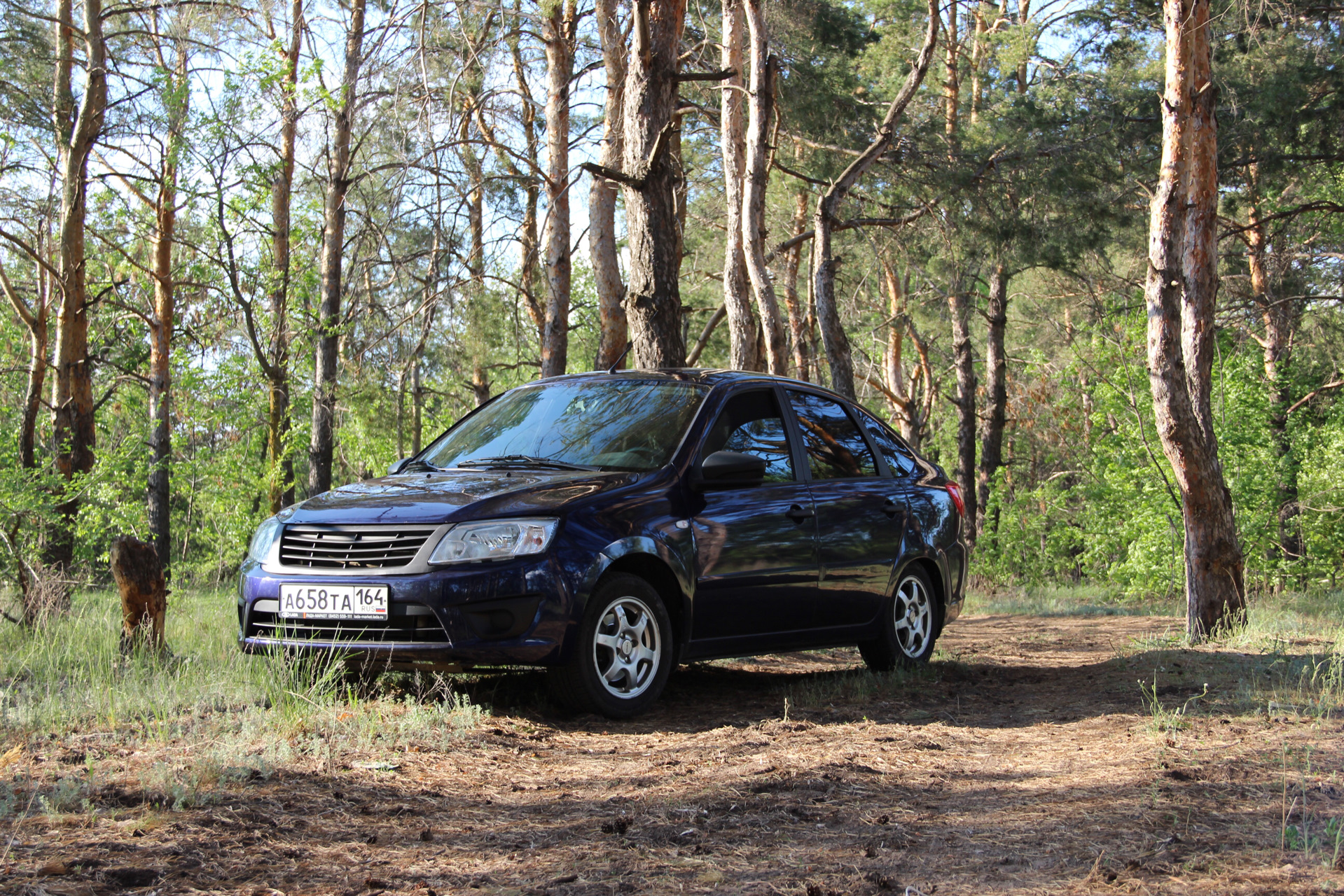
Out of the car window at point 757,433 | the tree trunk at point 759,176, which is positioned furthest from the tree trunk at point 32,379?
the car window at point 757,433

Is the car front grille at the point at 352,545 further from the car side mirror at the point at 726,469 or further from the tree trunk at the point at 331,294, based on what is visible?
the tree trunk at the point at 331,294

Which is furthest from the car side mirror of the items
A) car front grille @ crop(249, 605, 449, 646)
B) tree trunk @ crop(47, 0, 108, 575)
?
tree trunk @ crop(47, 0, 108, 575)

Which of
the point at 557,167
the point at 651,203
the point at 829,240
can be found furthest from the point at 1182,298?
the point at 557,167

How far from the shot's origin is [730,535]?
19.3 ft

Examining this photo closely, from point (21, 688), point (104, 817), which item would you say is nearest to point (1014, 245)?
point (21, 688)

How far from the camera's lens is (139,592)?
21.1 ft

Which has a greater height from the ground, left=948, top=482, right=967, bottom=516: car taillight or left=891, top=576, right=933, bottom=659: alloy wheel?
left=948, top=482, right=967, bottom=516: car taillight

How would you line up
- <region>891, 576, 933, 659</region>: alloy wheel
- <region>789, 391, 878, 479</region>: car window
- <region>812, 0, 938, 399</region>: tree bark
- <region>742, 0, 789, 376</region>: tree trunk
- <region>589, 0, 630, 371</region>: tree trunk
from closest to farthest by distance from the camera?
1. <region>789, 391, 878, 479</region>: car window
2. <region>891, 576, 933, 659</region>: alloy wheel
3. <region>742, 0, 789, 376</region>: tree trunk
4. <region>812, 0, 938, 399</region>: tree bark
5. <region>589, 0, 630, 371</region>: tree trunk

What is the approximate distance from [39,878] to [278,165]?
11.9 m

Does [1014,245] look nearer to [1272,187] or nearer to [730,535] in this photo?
[1272,187]

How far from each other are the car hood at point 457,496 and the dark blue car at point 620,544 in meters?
0.01

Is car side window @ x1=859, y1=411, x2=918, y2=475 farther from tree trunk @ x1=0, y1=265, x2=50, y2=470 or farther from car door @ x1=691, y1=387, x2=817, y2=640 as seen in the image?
tree trunk @ x1=0, y1=265, x2=50, y2=470

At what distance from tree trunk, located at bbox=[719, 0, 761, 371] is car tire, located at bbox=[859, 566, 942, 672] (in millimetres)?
6236

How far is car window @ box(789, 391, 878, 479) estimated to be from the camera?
672 cm
